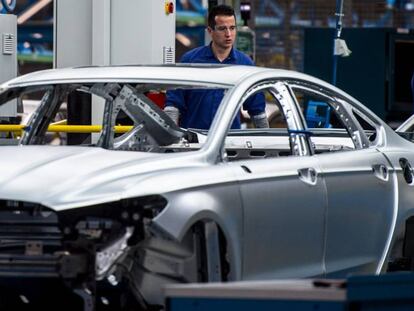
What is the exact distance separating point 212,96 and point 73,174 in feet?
14.0

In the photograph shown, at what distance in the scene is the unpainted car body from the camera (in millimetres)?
7809

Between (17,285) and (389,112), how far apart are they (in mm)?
16420

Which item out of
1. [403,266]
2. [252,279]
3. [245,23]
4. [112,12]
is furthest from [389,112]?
[252,279]

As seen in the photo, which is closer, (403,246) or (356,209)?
(356,209)

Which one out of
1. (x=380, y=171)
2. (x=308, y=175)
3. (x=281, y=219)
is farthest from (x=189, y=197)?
(x=380, y=171)

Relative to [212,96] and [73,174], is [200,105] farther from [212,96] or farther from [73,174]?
[73,174]

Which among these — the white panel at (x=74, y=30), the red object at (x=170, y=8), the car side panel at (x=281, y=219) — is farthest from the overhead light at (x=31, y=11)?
the car side panel at (x=281, y=219)

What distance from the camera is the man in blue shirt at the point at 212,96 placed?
1205cm

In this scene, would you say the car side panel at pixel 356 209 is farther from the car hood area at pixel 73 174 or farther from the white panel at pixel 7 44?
the white panel at pixel 7 44

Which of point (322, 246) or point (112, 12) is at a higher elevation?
point (112, 12)

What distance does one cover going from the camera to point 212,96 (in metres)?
12.1

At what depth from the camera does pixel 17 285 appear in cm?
806

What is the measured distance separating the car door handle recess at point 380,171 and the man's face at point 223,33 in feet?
9.89

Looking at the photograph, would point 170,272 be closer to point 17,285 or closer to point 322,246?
point 17,285
